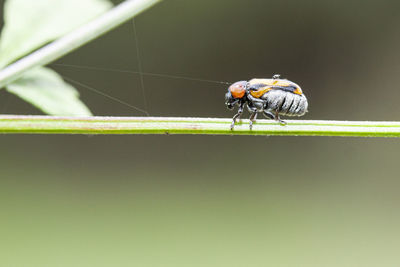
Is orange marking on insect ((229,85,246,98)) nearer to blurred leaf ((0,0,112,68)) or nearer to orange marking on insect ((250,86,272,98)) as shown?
orange marking on insect ((250,86,272,98))

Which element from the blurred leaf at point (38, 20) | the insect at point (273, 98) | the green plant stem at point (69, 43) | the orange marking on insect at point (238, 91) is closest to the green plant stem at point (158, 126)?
the green plant stem at point (69, 43)

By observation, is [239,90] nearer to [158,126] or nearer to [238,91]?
[238,91]

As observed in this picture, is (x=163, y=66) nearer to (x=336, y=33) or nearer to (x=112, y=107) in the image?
(x=112, y=107)

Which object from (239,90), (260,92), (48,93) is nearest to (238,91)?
(239,90)

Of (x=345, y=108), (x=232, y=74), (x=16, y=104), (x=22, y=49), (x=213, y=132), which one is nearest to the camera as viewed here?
(x=213, y=132)

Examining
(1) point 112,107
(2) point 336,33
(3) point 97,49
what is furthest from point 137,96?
(2) point 336,33

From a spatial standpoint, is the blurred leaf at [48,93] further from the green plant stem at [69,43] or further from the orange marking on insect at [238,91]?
the orange marking on insect at [238,91]
